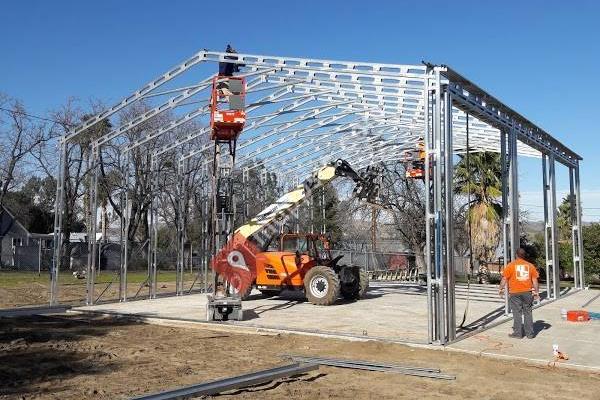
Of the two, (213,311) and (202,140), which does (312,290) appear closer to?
(213,311)

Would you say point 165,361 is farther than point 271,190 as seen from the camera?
No

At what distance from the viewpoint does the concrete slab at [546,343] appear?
953 centimetres

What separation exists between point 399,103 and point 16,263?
124 ft

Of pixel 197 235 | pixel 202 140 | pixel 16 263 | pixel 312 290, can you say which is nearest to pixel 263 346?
pixel 312 290

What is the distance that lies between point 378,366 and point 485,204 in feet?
72.4

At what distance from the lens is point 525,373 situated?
8.61m

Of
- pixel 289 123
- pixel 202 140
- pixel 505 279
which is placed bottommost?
pixel 505 279

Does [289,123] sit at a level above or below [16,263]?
above

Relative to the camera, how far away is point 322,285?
16797mm

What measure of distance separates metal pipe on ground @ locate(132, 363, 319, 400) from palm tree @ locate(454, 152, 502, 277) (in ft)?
72.0

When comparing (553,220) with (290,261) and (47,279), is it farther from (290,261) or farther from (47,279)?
(47,279)

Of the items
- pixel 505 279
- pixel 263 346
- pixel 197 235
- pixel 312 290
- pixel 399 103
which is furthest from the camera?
pixel 197 235

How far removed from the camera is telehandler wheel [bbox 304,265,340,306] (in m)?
16.5

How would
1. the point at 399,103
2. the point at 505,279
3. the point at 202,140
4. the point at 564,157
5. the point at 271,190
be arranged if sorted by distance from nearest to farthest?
the point at 505,279 → the point at 399,103 → the point at 564,157 → the point at 271,190 → the point at 202,140
